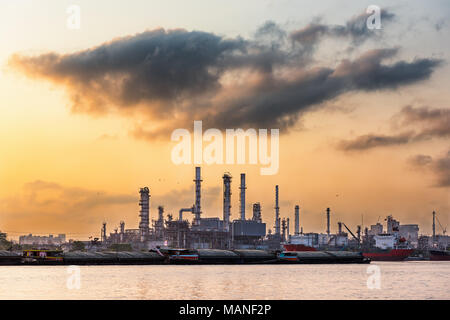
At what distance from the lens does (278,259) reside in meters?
172

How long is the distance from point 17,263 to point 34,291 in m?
77.2

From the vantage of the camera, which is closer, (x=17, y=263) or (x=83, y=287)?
(x=83, y=287)
